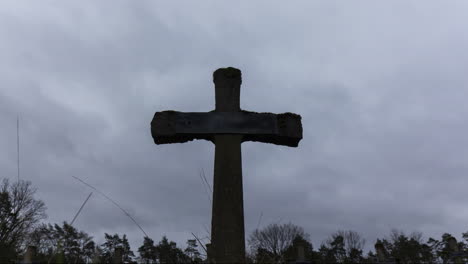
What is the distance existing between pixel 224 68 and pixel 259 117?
764mm

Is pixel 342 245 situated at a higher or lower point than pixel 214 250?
higher

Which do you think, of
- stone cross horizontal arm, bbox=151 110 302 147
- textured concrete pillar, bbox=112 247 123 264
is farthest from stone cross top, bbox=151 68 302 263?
textured concrete pillar, bbox=112 247 123 264

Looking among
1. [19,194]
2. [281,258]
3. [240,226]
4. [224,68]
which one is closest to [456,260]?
[281,258]

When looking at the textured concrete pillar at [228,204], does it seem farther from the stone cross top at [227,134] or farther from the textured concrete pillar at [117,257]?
the textured concrete pillar at [117,257]

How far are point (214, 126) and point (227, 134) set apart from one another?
18 cm

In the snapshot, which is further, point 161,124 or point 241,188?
point 161,124

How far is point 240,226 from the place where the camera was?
380 centimetres

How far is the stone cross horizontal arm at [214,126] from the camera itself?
427 centimetres

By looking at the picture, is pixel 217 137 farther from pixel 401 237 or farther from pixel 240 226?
pixel 401 237

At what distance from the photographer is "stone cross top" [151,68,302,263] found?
3.77 m

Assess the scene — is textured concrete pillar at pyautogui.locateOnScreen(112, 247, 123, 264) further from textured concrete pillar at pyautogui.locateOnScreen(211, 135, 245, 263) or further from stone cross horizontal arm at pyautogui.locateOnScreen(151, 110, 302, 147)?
stone cross horizontal arm at pyautogui.locateOnScreen(151, 110, 302, 147)

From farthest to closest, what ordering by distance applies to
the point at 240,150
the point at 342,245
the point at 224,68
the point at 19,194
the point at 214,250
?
the point at 342,245, the point at 19,194, the point at 224,68, the point at 240,150, the point at 214,250

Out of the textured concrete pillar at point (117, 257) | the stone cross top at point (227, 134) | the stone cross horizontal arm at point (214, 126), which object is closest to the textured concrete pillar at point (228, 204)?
the stone cross top at point (227, 134)

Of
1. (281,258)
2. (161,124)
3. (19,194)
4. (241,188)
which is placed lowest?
(281,258)
